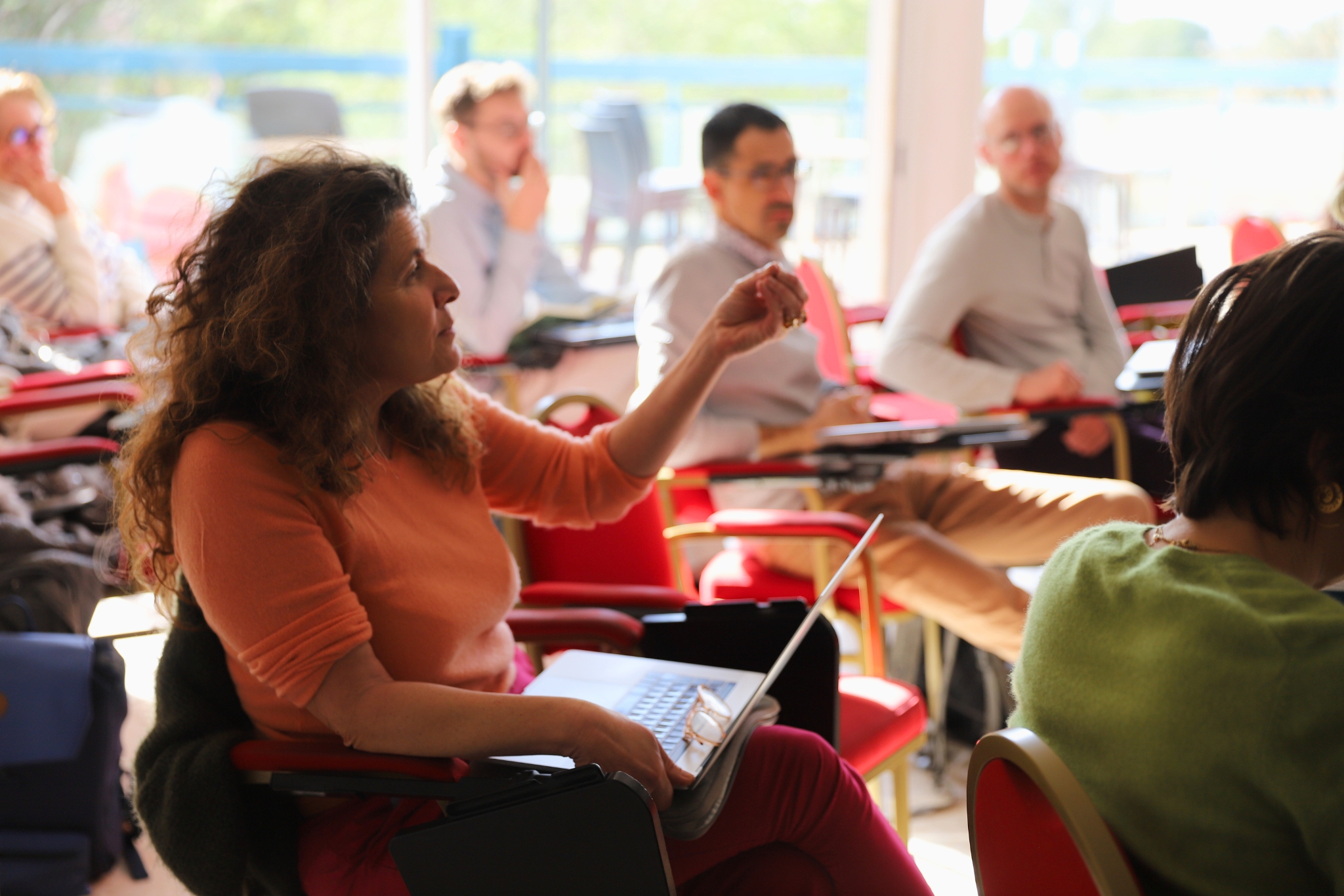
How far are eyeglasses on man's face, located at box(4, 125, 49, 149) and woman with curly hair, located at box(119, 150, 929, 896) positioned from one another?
2.86 metres

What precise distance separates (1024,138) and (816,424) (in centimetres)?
111

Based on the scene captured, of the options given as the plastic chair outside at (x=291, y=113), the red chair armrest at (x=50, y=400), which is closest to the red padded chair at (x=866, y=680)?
the red chair armrest at (x=50, y=400)

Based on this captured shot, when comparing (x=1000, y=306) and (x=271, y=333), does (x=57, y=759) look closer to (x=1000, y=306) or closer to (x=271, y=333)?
(x=271, y=333)

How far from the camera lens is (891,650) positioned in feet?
8.75

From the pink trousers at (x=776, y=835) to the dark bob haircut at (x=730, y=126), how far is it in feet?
4.97

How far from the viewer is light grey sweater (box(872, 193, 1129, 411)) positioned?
2.78 metres

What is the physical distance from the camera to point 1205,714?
78cm

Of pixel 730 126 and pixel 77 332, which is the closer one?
pixel 730 126

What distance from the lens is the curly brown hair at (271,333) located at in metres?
1.18

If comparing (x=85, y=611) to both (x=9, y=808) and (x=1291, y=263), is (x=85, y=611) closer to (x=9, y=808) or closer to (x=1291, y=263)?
(x=9, y=808)

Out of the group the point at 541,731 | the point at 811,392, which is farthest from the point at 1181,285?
the point at 541,731

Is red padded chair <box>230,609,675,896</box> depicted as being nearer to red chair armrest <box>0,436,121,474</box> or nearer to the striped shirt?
red chair armrest <box>0,436,121,474</box>

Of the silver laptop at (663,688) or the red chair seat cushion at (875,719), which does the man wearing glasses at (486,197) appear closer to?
the red chair seat cushion at (875,719)

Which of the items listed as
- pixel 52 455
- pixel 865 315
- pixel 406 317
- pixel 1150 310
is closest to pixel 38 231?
pixel 52 455
